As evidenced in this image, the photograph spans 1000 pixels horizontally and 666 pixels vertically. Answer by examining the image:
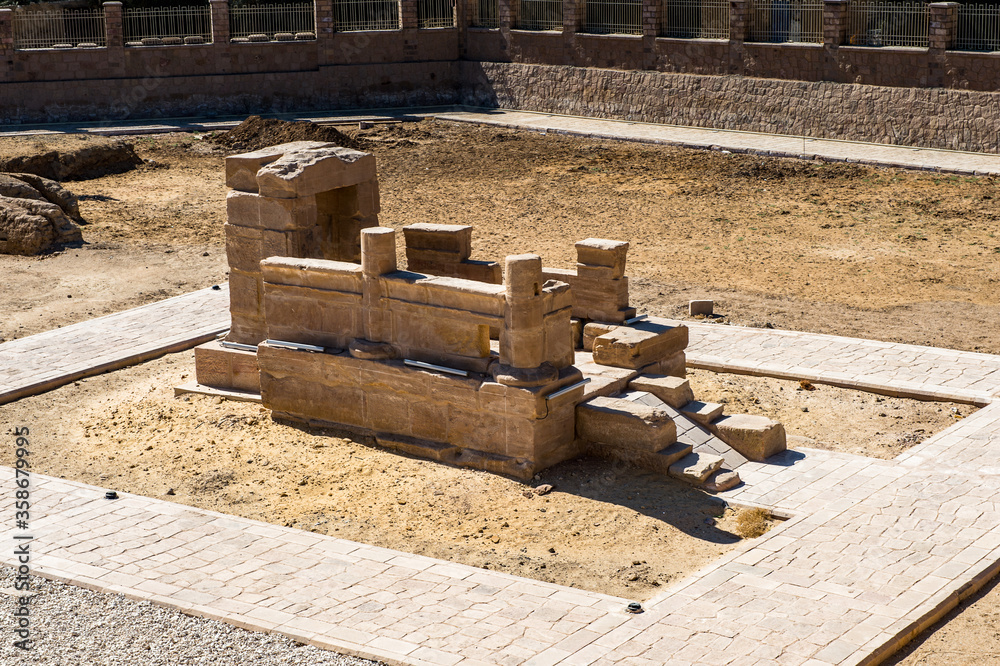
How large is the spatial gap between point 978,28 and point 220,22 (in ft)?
59.0

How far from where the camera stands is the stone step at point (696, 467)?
32.7 feet

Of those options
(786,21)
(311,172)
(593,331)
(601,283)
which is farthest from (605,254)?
(786,21)

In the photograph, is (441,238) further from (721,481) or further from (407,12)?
(407,12)

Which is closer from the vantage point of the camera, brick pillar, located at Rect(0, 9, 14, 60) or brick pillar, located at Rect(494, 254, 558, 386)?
brick pillar, located at Rect(494, 254, 558, 386)

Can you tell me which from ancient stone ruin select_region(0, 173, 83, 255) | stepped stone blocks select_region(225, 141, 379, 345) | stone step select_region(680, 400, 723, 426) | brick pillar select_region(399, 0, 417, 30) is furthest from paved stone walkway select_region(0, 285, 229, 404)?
brick pillar select_region(399, 0, 417, 30)

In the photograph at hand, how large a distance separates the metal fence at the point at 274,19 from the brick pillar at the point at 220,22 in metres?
1.14

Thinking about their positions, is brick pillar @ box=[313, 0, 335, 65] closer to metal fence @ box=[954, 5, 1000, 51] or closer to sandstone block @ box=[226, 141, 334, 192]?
metal fence @ box=[954, 5, 1000, 51]

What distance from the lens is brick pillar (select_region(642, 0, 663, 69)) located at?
93.1 feet

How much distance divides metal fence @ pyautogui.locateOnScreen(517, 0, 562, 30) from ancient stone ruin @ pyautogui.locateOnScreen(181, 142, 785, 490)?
1934cm

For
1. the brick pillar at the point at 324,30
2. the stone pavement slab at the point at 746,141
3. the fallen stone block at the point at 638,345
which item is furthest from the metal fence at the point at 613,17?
the fallen stone block at the point at 638,345

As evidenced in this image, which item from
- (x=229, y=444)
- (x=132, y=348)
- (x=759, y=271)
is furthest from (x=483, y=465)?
(x=759, y=271)

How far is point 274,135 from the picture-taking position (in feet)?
85.7

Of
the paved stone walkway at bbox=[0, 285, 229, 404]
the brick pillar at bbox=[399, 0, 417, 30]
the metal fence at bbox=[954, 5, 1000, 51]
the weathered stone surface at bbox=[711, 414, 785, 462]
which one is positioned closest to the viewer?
the weathered stone surface at bbox=[711, 414, 785, 462]

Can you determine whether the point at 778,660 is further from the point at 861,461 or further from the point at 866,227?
the point at 866,227
